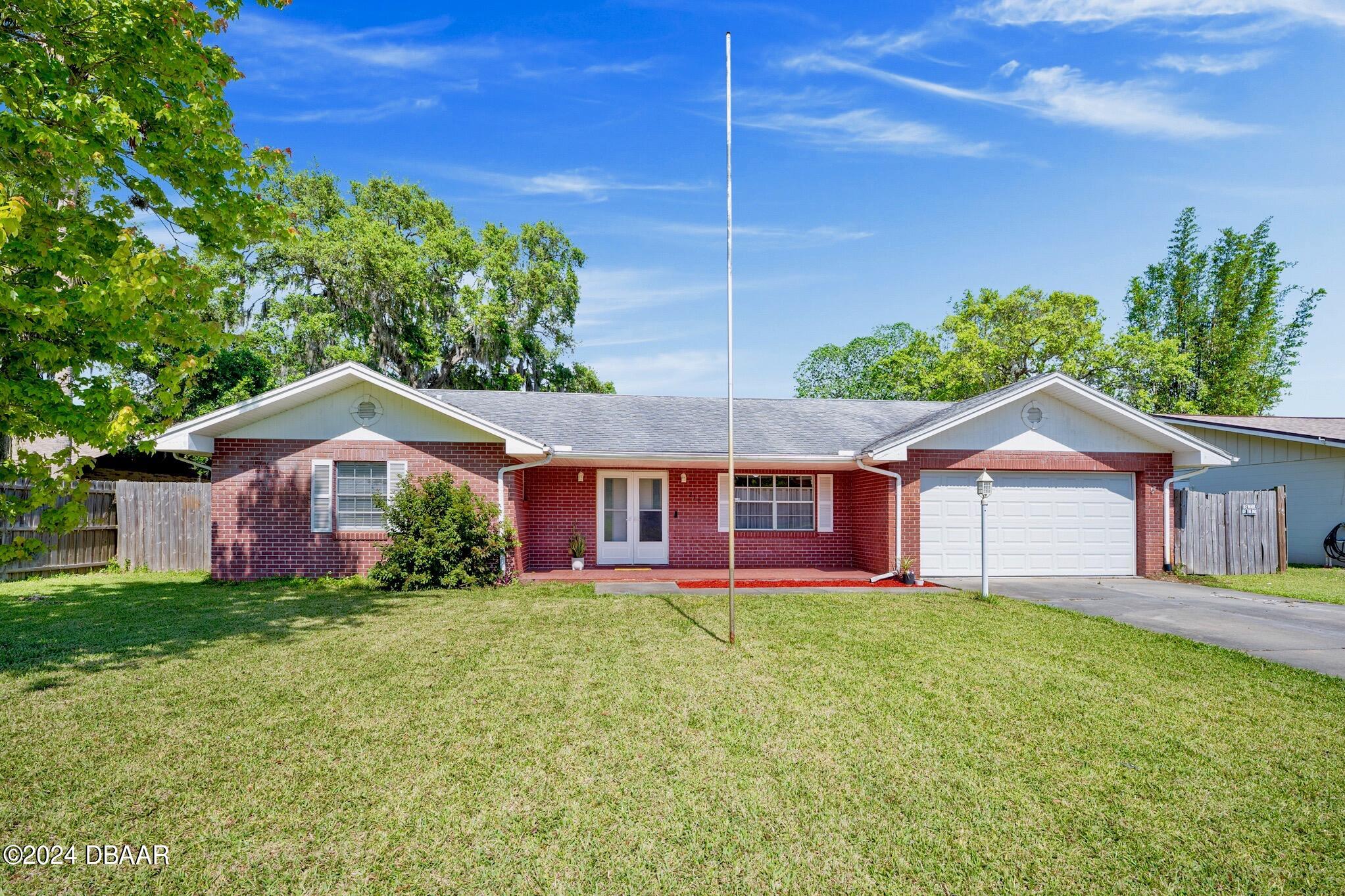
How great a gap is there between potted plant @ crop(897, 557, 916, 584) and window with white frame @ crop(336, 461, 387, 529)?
10.5 m

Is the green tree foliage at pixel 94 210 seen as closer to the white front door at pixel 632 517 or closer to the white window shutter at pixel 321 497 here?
the white window shutter at pixel 321 497

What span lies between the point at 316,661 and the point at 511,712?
2952 millimetres

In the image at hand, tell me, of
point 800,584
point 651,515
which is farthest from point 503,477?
point 800,584

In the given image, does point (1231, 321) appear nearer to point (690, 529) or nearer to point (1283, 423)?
point (1283, 423)

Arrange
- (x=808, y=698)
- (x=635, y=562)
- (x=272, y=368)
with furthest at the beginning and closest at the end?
(x=272, y=368) → (x=635, y=562) → (x=808, y=698)

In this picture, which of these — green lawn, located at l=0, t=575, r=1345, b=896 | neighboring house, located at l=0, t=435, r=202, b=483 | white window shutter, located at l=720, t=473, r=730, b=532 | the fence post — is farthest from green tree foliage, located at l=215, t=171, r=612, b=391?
the fence post

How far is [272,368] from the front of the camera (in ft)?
80.5

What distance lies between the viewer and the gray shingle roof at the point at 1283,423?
18.8 meters

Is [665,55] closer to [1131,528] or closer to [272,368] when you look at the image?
[1131,528]

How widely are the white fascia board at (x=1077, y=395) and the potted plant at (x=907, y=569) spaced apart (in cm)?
207

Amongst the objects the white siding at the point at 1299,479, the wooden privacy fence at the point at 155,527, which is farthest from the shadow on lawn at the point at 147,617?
the white siding at the point at 1299,479

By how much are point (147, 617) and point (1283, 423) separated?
1174 inches

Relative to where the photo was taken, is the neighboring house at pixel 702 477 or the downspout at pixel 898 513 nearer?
the neighboring house at pixel 702 477

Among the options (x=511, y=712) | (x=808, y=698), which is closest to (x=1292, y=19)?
(x=808, y=698)
